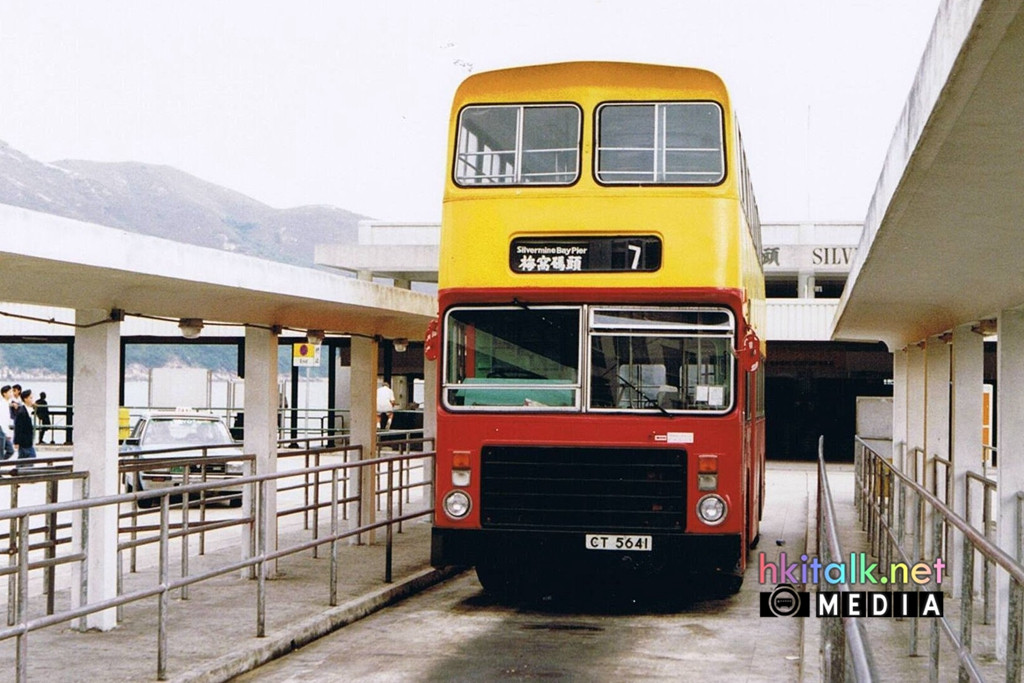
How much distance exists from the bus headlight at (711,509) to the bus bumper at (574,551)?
A: 0.12 meters

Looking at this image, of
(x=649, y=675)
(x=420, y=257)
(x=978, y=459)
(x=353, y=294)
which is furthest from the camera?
(x=420, y=257)

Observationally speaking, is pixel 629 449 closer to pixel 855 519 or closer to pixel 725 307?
pixel 725 307

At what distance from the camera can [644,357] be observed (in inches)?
453

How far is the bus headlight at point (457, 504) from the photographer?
1177 cm

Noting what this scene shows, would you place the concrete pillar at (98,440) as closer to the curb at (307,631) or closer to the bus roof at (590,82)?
the curb at (307,631)

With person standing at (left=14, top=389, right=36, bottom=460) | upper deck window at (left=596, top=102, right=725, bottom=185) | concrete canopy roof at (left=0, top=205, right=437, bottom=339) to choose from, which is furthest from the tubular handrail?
person standing at (left=14, top=389, right=36, bottom=460)

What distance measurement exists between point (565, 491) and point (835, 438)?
29383 mm

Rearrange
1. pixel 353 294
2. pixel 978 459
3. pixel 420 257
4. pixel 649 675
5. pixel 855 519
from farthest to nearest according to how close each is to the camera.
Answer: pixel 420 257, pixel 855 519, pixel 353 294, pixel 978 459, pixel 649 675

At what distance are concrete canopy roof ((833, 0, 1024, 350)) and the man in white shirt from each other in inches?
911

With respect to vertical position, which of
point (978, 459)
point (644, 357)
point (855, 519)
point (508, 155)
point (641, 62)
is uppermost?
point (641, 62)

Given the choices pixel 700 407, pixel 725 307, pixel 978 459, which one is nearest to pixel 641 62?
pixel 725 307

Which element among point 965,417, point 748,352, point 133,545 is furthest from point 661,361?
point 133,545

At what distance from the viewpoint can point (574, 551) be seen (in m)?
11.6

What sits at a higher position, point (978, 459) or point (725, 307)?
point (725, 307)
